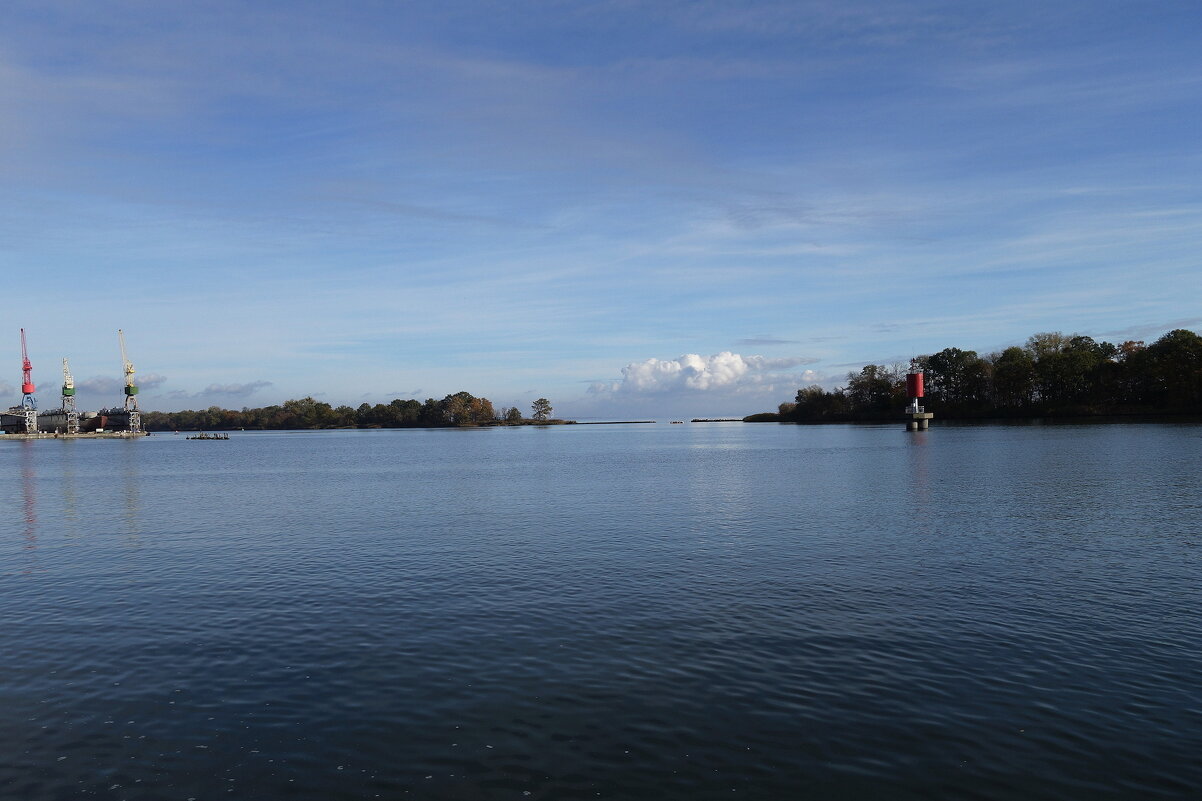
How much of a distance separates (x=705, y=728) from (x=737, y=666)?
3925 mm

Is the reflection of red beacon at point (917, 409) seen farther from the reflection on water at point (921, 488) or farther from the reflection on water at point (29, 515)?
the reflection on water at point (29, 515)

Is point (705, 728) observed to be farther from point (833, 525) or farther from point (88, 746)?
point (833, 525)

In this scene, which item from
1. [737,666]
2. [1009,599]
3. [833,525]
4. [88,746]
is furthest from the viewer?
[833,525]

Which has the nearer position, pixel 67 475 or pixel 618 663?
pixel 618 663

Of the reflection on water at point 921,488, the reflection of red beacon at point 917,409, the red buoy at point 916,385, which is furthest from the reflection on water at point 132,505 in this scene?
the red buoy at point 916,385

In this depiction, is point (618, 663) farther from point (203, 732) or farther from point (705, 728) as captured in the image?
point (203, 732)

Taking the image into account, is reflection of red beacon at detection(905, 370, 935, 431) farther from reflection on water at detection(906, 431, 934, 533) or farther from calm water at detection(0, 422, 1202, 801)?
calm water at detection(0, 422, 1202, 801)

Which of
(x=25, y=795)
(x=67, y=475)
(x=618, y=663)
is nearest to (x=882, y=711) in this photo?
(x=618, y=663)

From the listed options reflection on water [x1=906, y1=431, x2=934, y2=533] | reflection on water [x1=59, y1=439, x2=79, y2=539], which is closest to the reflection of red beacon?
reflection on water [x1=906, y1=431, x2=934, y2=533]

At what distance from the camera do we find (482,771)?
14055mm

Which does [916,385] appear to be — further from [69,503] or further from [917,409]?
[69,503]

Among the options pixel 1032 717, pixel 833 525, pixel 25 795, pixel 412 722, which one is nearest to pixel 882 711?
pixel 1032 717

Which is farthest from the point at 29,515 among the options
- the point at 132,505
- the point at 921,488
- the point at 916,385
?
the point at 916,385

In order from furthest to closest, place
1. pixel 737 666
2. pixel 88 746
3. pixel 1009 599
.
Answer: pixel 1009 599
pixel 737 666
pixel 88 746
